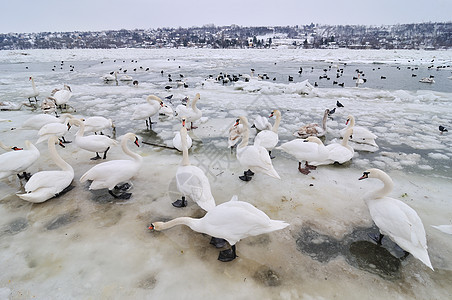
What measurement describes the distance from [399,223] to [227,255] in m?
2.51

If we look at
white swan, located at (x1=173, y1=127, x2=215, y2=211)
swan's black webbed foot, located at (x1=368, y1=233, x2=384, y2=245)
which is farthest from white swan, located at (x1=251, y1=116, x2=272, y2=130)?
swan's black webbed foot, located at (x1=368, y1=233, x2=384, y2=245)

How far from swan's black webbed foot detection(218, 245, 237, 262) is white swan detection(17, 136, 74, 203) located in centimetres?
364

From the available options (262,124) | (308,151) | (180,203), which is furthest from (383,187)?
(262,124)

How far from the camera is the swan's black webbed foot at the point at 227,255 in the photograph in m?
3.54

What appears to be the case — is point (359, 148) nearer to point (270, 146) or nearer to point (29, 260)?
point (270, 146)

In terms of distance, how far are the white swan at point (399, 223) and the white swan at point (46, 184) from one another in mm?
5817

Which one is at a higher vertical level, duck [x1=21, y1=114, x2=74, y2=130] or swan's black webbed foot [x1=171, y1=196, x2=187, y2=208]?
duck [x1=21, y1=114, x2=74, y2=130]

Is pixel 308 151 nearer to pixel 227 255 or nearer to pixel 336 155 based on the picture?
pixel 336 155

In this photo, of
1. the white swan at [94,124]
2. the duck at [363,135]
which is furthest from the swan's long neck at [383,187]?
the white swan at [94,124]

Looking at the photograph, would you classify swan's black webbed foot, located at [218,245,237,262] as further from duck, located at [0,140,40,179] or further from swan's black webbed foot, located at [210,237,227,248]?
duck, located at [0,140,40,179]

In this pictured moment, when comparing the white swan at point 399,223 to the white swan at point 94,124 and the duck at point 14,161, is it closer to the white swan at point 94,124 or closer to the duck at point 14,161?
the duck at point 14,161

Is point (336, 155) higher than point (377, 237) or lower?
higher

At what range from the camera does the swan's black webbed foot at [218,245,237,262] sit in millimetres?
3541

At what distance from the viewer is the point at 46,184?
4781 mm
